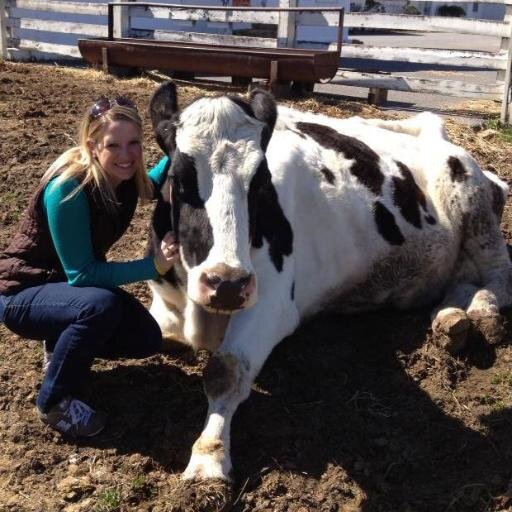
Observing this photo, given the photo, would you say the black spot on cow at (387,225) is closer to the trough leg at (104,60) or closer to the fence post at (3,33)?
the trough leg at (104,60)

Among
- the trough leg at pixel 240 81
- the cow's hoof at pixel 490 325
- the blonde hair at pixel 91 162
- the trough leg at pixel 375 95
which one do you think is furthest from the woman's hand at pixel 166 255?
the trough leg at pixel 240 81

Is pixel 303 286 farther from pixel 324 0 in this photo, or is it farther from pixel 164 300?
pixel 324 0

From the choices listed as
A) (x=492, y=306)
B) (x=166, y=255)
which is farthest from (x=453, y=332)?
(x=166, y=255)

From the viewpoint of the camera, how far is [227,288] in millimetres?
3102

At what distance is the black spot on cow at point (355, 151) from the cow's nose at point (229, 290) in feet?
6.68

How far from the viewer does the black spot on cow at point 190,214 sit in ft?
10.9

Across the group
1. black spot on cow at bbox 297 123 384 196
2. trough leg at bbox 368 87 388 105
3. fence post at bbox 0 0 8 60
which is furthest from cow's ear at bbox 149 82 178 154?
fence post at bbox 0 0 8 60

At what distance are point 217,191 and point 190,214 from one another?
0.57 ft

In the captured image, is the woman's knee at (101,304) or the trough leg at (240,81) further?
the trough leg at (240,81)

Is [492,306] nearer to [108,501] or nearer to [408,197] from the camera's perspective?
[408,197]

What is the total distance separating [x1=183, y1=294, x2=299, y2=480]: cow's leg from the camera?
3.25m

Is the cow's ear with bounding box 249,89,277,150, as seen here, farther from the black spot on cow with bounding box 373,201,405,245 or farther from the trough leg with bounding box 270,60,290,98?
the trough leg with bounding box 270,60,290,98

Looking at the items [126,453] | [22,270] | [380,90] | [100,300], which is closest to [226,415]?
[126,453]

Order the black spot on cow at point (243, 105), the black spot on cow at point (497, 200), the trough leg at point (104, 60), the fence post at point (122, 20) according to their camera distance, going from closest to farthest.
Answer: the black spot on cow at point (243, 105) → the black spot on cow at point (497, 200) → the trough leg at point (104, 60) → the fence post at point (122, 20)
